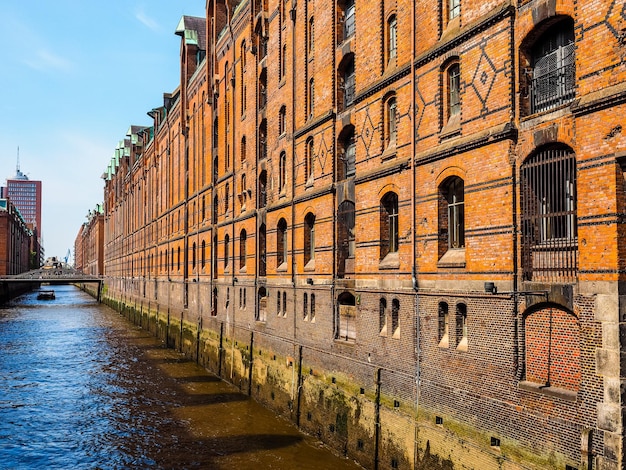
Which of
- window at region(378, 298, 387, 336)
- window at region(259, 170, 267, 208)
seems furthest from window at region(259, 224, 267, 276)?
window at region(378, 298, 387, 336)

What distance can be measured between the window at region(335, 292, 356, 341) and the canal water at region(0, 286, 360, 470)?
117 inches

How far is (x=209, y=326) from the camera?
2981cm

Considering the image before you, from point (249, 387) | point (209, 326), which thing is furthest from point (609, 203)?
point (209, 326)

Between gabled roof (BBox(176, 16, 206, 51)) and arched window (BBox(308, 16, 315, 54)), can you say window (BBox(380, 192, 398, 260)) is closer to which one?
arched window (BBox(308, 16, 315, 54))

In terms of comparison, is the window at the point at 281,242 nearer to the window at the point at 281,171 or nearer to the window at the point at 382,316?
the window at the point at 281,171

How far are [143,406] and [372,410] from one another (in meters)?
10.9

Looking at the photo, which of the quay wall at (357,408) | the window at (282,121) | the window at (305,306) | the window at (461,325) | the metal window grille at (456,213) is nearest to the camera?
the quay wall at (357,408)

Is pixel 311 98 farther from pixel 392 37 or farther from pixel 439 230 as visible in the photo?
pixel 439 230

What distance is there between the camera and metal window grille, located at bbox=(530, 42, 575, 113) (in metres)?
10.1

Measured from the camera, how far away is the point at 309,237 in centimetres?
2000

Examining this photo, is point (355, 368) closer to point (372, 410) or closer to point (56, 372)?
point (372, 410)

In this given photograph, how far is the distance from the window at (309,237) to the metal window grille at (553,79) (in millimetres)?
9945

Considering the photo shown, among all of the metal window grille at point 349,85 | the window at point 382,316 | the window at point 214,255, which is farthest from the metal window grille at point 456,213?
the window at point 214,255

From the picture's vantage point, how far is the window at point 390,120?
48.8 feet
